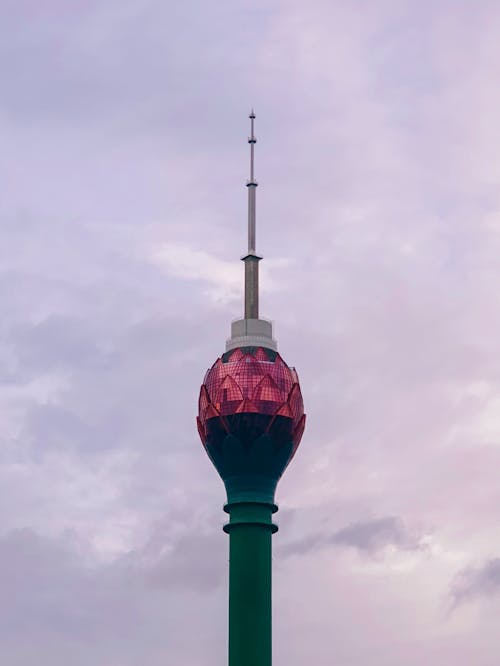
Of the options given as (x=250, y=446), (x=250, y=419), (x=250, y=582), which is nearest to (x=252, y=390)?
(x=250, y=419)

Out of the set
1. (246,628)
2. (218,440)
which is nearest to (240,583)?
(246,628)

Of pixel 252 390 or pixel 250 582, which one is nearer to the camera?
pixel 250 582

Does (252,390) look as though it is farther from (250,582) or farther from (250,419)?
(250,582)

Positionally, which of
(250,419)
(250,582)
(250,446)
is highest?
(250,419)

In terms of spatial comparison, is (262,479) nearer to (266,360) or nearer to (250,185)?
(266,360)

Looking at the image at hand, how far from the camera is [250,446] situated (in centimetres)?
16988

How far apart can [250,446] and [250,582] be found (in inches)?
686

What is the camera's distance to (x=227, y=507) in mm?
170000

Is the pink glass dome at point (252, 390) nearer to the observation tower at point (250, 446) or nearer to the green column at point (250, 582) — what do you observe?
the observation tower at point (250, 446)

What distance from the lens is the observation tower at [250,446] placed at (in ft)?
545

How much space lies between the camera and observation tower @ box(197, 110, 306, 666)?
166 metres

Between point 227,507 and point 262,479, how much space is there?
231 inches

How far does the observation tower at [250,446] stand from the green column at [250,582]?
13cm

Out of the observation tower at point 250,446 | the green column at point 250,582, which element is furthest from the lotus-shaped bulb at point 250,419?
the green column at point 250,582
